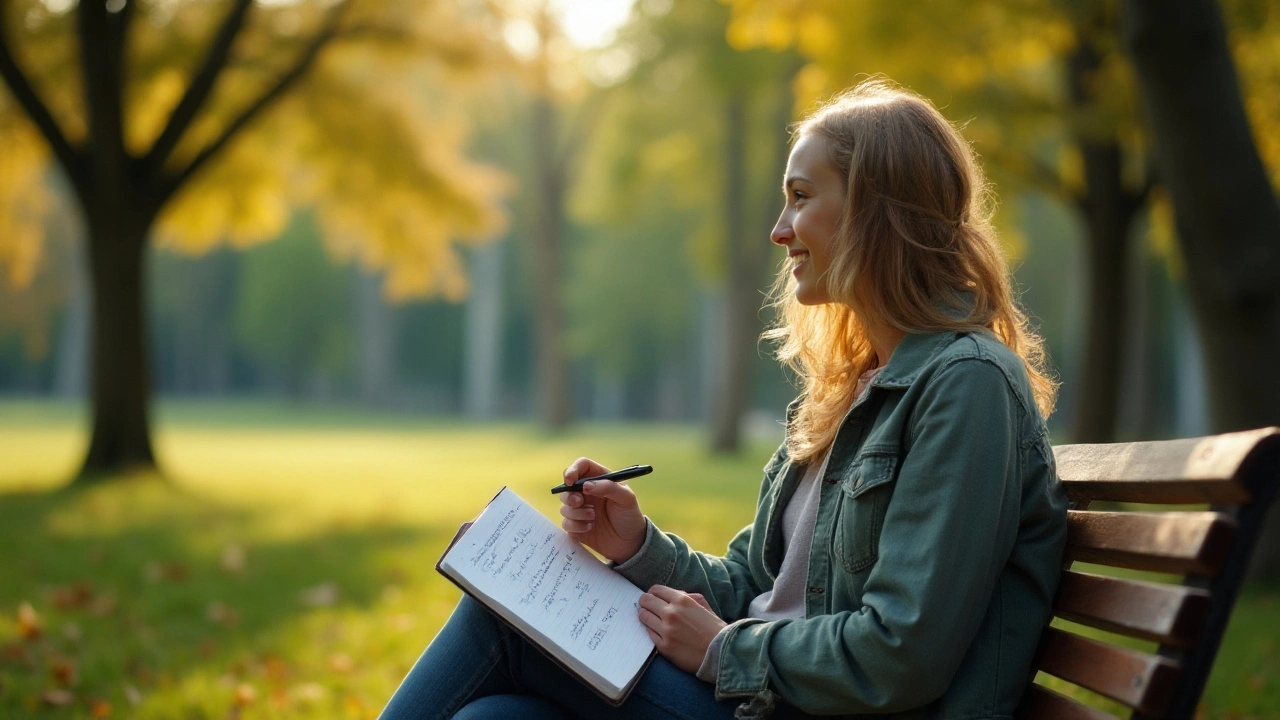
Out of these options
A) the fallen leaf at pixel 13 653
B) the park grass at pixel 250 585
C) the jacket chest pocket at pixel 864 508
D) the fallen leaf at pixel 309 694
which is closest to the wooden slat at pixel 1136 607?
the jacket chest pocket at pixel 864 508

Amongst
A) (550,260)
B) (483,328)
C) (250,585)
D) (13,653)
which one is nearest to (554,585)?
(13,653)

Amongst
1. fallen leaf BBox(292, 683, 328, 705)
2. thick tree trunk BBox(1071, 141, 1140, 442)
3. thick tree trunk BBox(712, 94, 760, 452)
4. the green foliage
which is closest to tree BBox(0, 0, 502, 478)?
thick tree trunk BBox(712, 94, 760, 452)

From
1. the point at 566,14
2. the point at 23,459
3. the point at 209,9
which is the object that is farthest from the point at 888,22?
the point at 23,459

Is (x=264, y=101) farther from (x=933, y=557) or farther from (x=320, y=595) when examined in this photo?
(x=933, y=557)

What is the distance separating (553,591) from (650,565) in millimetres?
281

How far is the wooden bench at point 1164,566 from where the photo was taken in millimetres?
1505

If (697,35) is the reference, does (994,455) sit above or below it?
below

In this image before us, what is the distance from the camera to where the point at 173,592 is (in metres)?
6.20

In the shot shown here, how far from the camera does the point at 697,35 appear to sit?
1773 cm

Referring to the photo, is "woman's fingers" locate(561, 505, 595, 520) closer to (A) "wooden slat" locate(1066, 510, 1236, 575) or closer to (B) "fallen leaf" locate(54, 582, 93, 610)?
(A) "wooden slat" locate(1066, 510, 1236, 575)

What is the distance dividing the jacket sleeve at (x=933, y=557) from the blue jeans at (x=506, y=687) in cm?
24

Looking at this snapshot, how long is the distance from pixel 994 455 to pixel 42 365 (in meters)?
64.4

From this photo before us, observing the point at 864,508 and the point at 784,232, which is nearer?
the point at 864,508

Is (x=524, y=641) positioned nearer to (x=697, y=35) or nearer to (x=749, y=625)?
(x=749, y=625)
